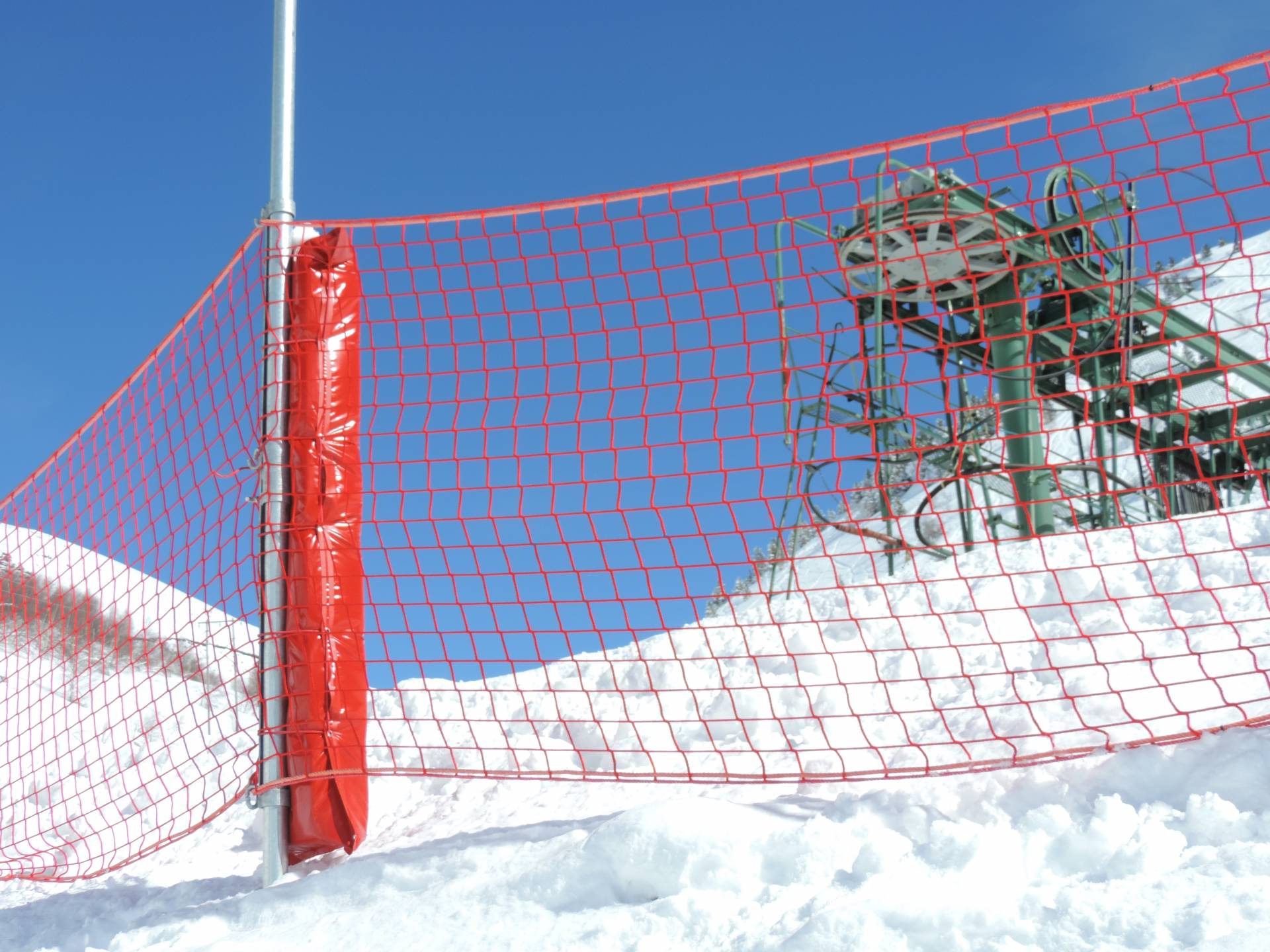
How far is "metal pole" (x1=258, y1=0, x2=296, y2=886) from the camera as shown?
4.32m

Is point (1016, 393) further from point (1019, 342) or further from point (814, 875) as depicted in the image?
point (814, 875)

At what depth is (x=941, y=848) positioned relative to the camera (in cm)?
311

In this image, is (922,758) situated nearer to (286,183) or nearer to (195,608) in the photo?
(286,183)

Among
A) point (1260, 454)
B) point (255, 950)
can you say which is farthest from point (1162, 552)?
point (1260, 454)

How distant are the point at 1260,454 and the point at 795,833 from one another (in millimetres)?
12957

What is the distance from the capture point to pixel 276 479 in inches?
176

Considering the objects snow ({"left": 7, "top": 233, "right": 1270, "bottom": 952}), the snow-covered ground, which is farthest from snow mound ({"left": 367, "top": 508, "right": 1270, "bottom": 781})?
the snow-covered ground

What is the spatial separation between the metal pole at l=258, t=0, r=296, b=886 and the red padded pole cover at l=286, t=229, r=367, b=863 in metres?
0.04

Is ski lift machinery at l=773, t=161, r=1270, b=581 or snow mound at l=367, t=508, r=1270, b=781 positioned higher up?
ski lift machinery at l=773, t=161, r=1270, b=581

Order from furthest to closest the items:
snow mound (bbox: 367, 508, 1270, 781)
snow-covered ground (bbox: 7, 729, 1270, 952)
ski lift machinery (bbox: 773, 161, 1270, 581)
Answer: ski lift machinery (bbox: 773, 161, 1270, 581) < snow mound (bbox: 367, 508, 1270, 781) < snow-covered ground (bbox: 7, 729, 1270, 952)

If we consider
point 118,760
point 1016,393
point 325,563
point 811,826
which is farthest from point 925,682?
point 1016,393

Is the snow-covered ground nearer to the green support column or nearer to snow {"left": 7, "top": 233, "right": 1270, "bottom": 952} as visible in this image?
snow {"left": 7, "top": 233, "right": 1270, "bottom": 952}

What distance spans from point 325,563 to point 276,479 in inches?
15.8

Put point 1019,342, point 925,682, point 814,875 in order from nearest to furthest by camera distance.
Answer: point 814,875 → point 925,682 → point 1019,342
